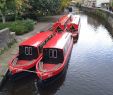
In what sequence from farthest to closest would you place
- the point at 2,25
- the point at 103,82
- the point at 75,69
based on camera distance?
the point at 2,25 → the point at 75,69 → the point at 103,82

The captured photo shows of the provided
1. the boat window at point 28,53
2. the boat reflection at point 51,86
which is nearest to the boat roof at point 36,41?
the boat window at point 28,53

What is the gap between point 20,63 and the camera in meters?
26.1

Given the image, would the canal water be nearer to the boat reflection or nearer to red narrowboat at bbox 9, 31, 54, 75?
the boat reflection

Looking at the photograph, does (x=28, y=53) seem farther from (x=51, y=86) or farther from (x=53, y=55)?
(x=51, y=86)

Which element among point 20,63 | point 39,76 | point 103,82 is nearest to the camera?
point 39,76

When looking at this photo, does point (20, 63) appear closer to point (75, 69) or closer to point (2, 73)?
point (2, 73)

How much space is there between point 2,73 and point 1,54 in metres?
6.27

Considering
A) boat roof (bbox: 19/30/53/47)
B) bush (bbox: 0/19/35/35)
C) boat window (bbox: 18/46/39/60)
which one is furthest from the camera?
bush (bbox: 0/19/35/35)

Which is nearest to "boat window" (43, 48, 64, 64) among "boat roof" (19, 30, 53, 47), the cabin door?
the cabin door

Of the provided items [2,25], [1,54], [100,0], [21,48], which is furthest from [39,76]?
[100,0]

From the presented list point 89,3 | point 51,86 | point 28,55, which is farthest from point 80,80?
point 89,3

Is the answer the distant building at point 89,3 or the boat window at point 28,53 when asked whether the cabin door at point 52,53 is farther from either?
the distant building at point 89,3

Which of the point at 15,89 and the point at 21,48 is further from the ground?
the point at 21,48

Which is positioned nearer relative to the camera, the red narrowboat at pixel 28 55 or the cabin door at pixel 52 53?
the red narrowboat at pixel 28 55
